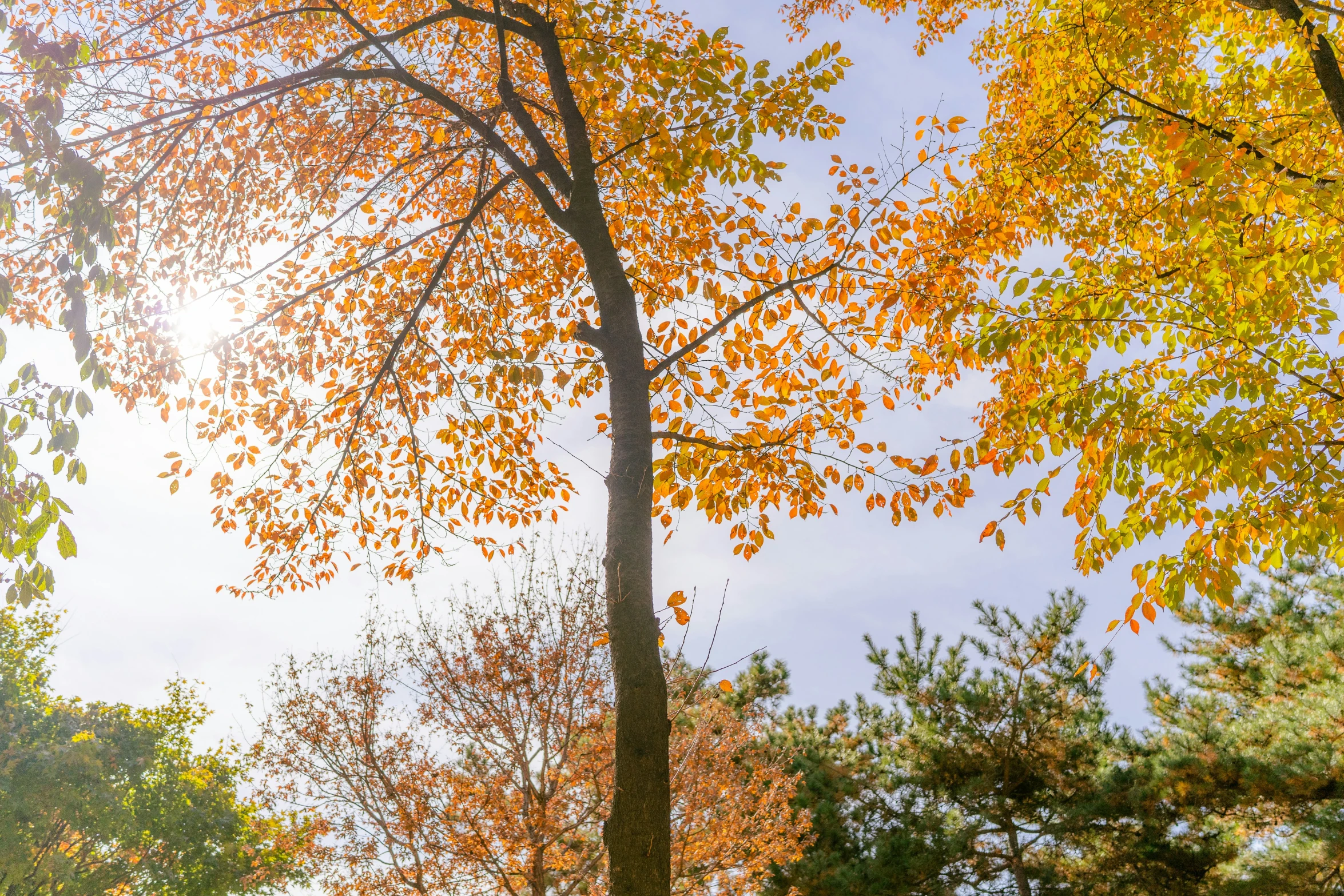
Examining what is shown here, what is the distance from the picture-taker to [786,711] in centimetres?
1644

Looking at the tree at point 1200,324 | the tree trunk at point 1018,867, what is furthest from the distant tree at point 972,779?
the tree at point 1200,324

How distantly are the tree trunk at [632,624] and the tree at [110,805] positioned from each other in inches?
600

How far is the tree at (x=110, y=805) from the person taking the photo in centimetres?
1436

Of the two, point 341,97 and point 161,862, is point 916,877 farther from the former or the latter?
point 161,862

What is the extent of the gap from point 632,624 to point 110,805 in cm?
1718

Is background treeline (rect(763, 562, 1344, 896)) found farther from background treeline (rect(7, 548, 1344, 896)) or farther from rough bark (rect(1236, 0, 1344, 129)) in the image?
rough bark (rect(1236, 0, 1344, 129))

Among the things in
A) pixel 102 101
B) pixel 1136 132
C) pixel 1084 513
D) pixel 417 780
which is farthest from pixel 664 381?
pixel 1136 132

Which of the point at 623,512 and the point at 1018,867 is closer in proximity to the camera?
the point at 623,512

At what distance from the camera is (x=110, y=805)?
14.8 m

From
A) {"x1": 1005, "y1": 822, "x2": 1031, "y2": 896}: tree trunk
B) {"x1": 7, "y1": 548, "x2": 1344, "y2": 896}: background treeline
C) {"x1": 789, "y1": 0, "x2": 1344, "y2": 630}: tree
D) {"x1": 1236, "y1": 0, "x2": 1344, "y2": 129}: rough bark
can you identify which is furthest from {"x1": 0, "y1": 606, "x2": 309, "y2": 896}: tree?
{"x1": 1236, "y1": 0, "x2": 1344, "y2": 129}: rough bark

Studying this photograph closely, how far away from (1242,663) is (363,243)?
16.3 meters

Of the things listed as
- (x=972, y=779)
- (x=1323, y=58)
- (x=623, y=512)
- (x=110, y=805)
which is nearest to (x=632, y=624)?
(x=623, y=512)

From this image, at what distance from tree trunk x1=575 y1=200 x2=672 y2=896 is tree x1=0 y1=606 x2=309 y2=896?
1524 cm

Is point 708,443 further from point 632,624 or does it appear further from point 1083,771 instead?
point 1083,771
